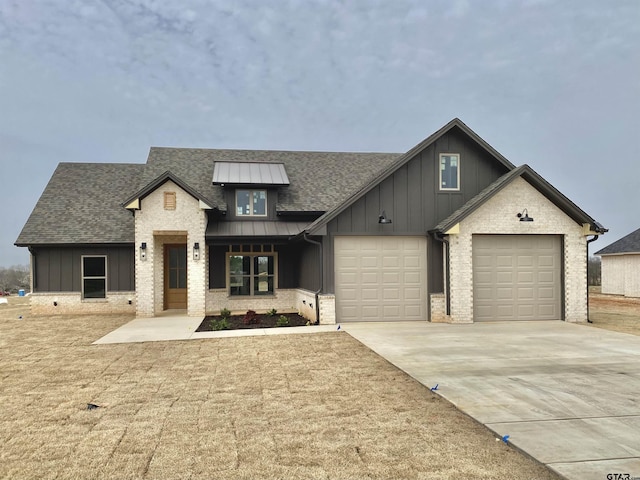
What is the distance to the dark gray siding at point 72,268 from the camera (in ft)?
56.5

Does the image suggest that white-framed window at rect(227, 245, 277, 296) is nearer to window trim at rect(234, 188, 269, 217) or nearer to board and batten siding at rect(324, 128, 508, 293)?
window trim at rect(234, 188, 269, 217)

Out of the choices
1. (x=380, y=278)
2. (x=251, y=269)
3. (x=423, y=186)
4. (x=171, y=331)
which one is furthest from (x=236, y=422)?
(x=251, y=269)

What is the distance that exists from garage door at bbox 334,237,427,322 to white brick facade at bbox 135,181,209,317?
552 centimetres

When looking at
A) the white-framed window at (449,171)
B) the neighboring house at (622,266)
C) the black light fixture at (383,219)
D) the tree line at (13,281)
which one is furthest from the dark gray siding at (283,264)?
the tree line at (13,281)

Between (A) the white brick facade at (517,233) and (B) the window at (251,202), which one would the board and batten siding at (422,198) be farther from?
(B) the window at (251,202)

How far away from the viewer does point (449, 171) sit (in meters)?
14.7

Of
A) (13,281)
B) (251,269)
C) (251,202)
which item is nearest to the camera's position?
(251,269)

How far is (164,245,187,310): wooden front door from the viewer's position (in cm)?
1822

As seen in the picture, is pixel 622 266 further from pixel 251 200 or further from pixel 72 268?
pixel 72 268

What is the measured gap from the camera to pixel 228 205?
700 inches

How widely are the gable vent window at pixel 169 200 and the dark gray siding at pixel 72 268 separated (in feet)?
10.5

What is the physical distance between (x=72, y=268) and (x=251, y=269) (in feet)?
24.5

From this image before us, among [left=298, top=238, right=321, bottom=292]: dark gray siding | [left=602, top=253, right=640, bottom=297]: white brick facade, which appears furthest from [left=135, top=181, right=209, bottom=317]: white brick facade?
[left=602, top=253, right=640, bottom=297]: white brick facade

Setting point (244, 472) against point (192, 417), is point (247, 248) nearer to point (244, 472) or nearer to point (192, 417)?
point (192, 417)
